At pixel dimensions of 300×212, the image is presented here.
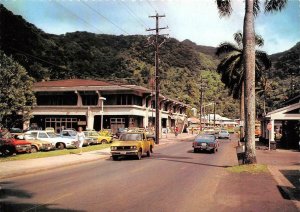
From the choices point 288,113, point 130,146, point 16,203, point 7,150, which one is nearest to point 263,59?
point 288,113

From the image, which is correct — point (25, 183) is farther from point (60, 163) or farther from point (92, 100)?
point (92, 100)

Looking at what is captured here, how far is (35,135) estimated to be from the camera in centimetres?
3148

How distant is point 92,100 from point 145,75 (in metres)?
31.6

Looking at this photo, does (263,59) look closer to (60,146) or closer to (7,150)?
(60,146)

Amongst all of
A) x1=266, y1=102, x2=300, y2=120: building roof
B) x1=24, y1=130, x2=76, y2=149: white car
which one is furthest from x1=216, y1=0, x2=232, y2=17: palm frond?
x1=24, y1=130, x2=76, y2=149: white car

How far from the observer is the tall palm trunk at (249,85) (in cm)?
1948

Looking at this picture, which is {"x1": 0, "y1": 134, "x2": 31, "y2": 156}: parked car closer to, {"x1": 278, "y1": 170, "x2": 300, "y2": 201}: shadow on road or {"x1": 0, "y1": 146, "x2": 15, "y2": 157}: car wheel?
{"x1": 0, "y1": 146, "x2": 15, "y2": 157}: car wheel

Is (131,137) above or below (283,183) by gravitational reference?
above

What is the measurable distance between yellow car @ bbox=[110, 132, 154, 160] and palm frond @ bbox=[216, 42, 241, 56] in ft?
86.4

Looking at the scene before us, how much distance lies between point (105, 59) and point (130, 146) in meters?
65.0

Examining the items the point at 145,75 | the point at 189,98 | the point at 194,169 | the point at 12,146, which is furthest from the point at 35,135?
the point at 189,98

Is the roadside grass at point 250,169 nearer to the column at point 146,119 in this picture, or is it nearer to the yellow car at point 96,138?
the yellow car at point 96,138

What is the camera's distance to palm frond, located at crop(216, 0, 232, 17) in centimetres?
2239

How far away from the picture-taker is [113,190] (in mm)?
12516
